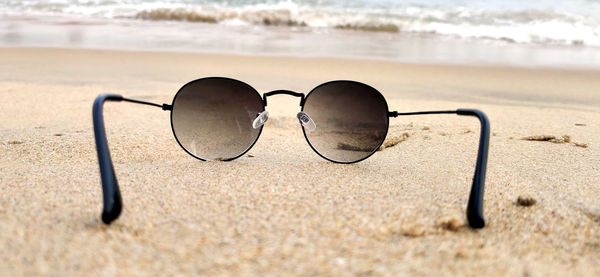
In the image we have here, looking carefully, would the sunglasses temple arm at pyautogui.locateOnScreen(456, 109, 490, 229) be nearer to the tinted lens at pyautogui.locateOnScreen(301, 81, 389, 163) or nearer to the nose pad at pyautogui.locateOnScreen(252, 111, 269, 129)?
the tinted lens at pyautogui.locateOnScreen(301, 81, 389, 163)

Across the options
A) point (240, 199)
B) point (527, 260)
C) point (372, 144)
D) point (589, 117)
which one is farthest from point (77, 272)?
point (589, 117)

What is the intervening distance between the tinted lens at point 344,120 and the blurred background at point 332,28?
521cm

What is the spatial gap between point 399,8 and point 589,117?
11.1 meters

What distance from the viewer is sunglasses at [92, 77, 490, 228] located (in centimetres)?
179

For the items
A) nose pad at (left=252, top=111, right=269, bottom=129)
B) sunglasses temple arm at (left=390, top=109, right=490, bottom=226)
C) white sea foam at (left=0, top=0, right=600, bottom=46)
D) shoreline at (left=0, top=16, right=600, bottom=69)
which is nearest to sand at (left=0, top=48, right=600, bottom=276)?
sunglasses temple arm at (left=390, top=109, right=490, bottom=226)

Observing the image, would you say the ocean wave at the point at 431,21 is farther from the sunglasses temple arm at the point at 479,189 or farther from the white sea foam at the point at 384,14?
the sunglasses temple arm at the point at 479,189

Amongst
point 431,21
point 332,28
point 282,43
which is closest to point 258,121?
point 282,43

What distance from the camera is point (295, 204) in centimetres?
127

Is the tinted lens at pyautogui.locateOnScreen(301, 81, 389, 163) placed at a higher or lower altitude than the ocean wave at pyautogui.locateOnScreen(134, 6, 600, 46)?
lower

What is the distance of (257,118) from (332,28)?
32.8 ft

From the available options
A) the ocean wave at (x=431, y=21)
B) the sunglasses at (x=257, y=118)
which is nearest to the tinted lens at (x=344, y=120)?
the sunglasses at (x=257, y=118)

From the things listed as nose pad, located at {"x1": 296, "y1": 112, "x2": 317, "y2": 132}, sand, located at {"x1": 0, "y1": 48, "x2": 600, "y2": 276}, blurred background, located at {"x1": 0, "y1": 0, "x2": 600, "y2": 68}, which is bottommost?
sand, located at {"x1": 0, "y1": 48, "x2": 600, "y2": 276}

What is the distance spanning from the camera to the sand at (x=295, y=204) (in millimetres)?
953

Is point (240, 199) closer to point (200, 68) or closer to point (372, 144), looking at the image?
point (372, 144)
